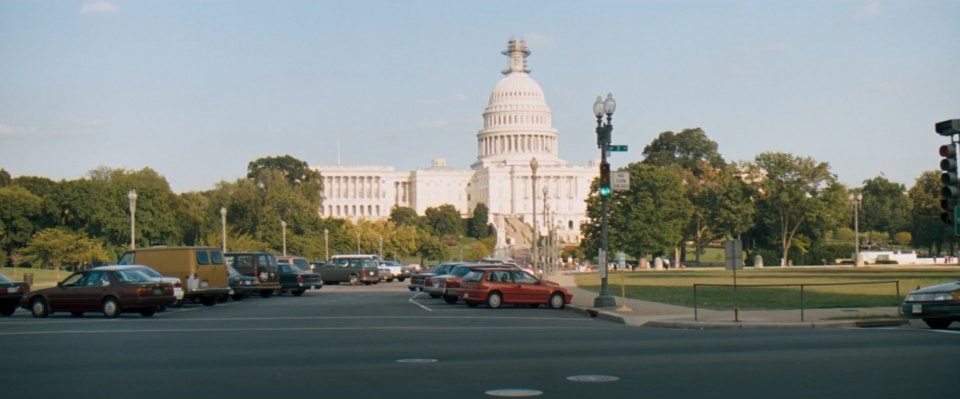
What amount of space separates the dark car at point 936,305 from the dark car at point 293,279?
29.3m

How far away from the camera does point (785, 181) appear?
111875mm

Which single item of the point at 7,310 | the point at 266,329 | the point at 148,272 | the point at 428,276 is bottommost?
the point at 266,329

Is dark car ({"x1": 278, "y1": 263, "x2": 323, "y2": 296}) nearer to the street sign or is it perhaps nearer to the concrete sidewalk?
the concrete sidewalk

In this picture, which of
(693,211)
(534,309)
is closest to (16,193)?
(693,211)

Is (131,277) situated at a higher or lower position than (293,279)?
higher

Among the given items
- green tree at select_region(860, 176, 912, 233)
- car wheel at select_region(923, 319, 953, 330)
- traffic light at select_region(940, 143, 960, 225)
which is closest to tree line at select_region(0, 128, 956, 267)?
green tree at select_region(860, 176, 912, 233)

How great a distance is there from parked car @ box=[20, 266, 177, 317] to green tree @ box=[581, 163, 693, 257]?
7399 centimetres

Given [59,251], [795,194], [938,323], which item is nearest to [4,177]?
[59,251]

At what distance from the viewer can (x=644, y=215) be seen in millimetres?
103125

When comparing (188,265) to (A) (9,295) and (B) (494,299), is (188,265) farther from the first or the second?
(B) (494,299)

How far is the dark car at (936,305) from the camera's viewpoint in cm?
2475

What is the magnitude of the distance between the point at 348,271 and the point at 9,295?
3113 centimetres

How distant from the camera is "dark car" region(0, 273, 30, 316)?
33.9 metres

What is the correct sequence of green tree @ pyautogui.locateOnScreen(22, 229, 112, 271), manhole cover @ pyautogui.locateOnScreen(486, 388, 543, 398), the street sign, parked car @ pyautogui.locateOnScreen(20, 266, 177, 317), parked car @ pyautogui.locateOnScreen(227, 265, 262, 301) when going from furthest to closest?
green tree @ pyautogui.locateOnScreen(22, 229, 112, 271), parked car @ pyautogui.locateOnScreen(227, 265, 262, 301), the street sign, parked car @ pyautogui.locateOnScreen(20, 266, 177, 317), manhole cover @ pyautogui.locateOnScreen(486, 388, 543, 398)
